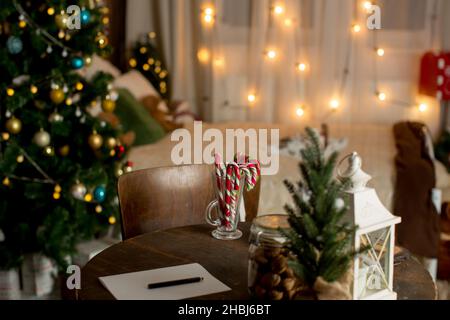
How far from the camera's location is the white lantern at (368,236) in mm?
1090

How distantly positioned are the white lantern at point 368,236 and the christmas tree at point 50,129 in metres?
1.51

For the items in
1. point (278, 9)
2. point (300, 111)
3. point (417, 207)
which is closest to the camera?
point (417, 207)

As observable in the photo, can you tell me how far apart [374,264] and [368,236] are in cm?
5

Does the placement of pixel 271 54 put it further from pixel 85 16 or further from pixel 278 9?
pixel 85 16

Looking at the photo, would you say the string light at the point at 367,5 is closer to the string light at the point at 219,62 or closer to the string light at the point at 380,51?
the string light at the point at 380,51

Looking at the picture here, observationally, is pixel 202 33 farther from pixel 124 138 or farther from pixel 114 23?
pixel 124 138

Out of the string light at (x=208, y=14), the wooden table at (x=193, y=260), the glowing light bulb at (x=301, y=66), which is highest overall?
the string light at (x=208, y=14)

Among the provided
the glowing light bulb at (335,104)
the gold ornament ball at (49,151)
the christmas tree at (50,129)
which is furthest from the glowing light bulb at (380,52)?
the gold ornament ball at (49,151)

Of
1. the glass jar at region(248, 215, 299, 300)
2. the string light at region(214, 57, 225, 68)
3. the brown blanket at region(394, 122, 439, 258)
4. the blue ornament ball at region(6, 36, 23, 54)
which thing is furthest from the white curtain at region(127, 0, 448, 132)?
the glass jar at region(248, 215, 299, 300)

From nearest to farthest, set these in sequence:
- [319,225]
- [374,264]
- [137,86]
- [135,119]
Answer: [319,225], [374,264], [135,119], [137,86]

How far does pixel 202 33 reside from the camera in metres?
3.94

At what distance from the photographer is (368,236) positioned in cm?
115

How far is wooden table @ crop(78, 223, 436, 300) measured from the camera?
1.20m

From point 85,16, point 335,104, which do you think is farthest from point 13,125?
point 335,104
